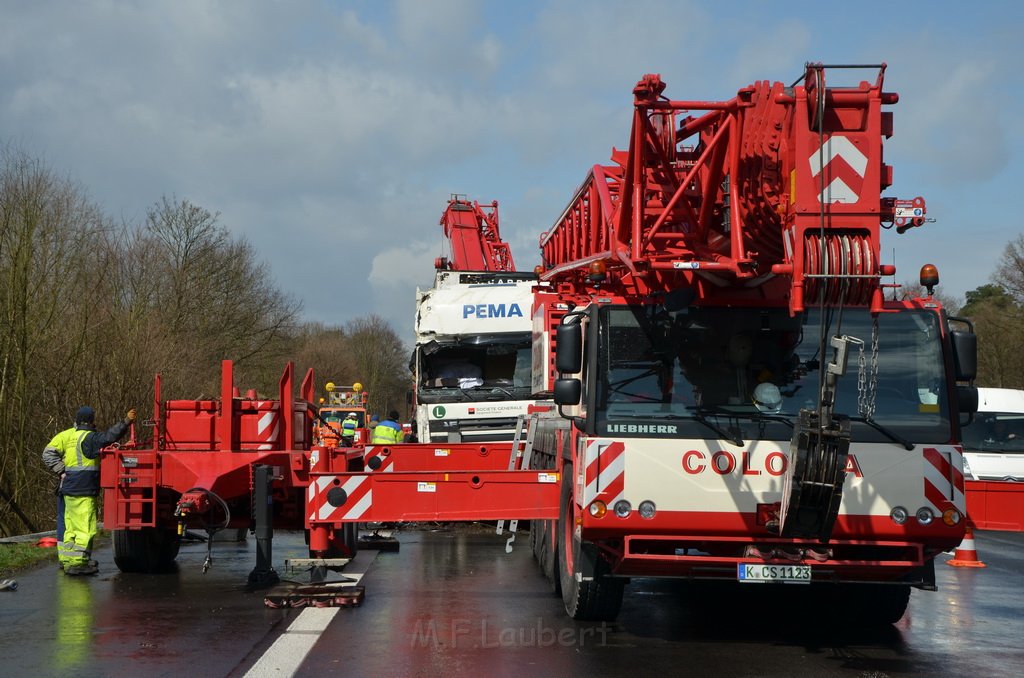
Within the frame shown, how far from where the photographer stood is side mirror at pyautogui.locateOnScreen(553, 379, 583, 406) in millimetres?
7953

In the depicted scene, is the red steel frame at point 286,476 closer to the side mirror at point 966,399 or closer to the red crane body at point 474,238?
the side mirror at point 966,399

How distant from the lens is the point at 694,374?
7859 mm

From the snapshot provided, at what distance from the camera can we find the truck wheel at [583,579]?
26.7ft

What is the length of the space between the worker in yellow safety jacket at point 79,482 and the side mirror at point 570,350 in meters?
5.81

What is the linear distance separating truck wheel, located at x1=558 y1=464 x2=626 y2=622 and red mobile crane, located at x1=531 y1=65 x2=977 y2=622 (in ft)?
0.10

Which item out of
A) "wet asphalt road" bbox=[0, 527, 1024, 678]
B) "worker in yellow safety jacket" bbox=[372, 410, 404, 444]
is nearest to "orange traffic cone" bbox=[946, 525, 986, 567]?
"wet asphalt road" bbox=[0, 527, 1024, 678]

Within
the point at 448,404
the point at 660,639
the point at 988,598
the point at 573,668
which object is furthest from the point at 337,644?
the point at 448,404

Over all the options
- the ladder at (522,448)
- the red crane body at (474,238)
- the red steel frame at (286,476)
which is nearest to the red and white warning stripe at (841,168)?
the red steel frame at (286,476)

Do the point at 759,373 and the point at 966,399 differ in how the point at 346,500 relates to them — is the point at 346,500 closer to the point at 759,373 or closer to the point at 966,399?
the point at 759,373

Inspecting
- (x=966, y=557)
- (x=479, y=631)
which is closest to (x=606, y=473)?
(x=479, y=631)

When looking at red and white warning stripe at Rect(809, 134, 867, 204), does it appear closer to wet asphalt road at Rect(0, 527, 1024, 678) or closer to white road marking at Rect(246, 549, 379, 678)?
wet asphalt road at Rect(0, 527, 1024, 678)

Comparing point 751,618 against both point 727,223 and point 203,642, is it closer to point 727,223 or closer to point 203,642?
point 727,223

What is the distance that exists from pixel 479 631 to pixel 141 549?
4.81 metres

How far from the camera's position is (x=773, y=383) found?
7.78 meters
